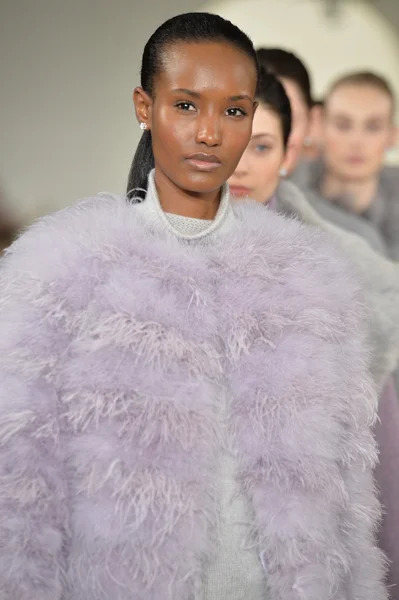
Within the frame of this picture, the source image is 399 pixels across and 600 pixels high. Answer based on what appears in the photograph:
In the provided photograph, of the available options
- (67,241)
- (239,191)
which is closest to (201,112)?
(67,241)

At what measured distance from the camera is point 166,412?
1.19 m

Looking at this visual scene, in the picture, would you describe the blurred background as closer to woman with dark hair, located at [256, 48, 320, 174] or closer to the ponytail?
woman with dark hair, located at [256, 48, 320, 174]

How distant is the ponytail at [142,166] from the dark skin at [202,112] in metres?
0.10

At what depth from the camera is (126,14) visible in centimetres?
234

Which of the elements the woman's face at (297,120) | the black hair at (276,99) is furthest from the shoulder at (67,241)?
the woman's face at (297,120)

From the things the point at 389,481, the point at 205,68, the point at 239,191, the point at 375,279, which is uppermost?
the point at 205,68

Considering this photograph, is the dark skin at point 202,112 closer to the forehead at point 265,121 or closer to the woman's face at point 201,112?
the woman's face at point 201,112

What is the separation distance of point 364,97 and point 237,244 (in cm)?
131

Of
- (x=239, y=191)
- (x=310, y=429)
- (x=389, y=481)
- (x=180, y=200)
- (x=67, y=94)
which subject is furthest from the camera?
(x=67, y=94)

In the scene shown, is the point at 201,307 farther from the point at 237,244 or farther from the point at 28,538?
the point at 28,538

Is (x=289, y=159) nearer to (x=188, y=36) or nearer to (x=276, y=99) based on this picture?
(x=276, y=99)

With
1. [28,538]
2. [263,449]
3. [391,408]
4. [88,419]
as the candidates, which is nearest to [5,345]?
[88,419]

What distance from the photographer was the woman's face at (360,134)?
2463mm

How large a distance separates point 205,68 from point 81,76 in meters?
1.12
